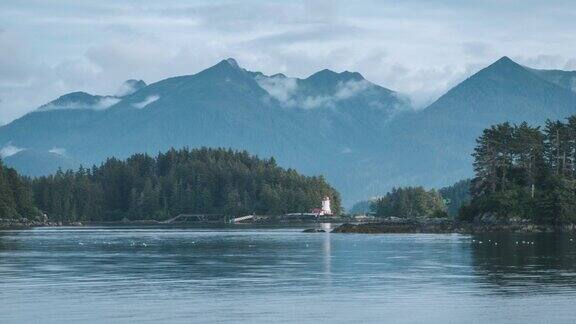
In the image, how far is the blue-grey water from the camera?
1982 inches

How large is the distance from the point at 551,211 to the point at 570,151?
17.5 metres

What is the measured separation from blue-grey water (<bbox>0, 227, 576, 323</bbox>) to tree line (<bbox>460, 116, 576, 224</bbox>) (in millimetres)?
52736

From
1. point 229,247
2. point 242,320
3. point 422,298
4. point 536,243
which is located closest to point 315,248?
point 229,247

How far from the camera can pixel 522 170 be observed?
166 m

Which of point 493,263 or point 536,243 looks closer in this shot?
point 493,263

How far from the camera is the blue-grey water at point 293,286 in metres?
50.3

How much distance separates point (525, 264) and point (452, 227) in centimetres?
8480

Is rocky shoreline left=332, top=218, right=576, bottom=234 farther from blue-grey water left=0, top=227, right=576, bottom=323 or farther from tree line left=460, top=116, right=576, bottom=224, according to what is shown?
blue-grey water left=0, top=227, right=576, bottom=323

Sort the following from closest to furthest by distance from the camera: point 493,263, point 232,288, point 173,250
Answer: point 232,288
point 493,263
point 173,250

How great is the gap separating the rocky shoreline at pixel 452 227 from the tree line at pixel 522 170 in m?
1.39

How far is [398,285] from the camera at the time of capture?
64.0 m

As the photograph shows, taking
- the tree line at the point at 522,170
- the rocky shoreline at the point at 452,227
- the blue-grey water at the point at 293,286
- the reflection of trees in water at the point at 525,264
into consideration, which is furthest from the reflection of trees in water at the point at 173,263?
the tree line at the point at 522,170

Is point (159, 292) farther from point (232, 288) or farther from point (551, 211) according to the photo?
point (551, 211)

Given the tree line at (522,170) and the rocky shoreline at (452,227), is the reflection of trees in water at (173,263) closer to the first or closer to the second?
the rocky shoreline at (452,227)
